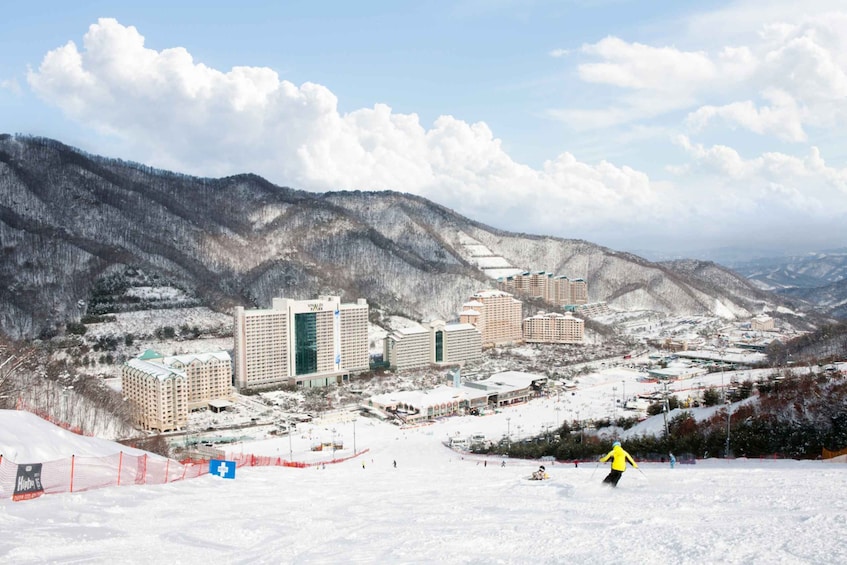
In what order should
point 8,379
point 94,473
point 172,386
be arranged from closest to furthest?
point 94,473, point 8,379, point 172,386

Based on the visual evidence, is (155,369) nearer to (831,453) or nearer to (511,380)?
(511,380)

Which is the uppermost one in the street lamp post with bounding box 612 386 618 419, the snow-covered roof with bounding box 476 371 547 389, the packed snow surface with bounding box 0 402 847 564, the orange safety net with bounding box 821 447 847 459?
the packed snow surface with bounding box 0 402 847 564

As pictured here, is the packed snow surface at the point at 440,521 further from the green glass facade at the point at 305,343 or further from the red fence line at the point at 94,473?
the green glass facade at the point at 305,343

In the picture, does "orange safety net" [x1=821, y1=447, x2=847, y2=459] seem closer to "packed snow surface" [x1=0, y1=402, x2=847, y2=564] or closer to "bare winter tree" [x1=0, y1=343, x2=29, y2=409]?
"packed snow surface" [x1=0, y1=402, x2=847, y2=564]

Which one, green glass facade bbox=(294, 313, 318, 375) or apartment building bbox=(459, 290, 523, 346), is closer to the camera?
green glass facade bbox=(294, 313, 318, 375)

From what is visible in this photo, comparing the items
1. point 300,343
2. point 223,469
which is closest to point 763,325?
point 300,343

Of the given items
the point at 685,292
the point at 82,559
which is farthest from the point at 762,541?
the point at 685,292

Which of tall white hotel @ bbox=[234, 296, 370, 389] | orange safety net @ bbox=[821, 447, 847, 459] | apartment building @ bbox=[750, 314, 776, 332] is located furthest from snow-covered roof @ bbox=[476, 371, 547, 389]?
apartment building @ bbox=[750, 314, 776, 332]

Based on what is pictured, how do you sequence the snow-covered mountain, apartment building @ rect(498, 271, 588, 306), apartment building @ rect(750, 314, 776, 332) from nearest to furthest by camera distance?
the snow-covered mountain, apartment building @ rect(750, 314, 776, 332), apartment building @ rect(498, 271, 588, 306)
